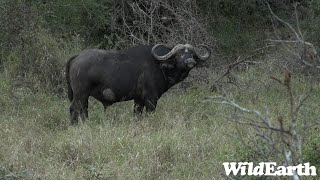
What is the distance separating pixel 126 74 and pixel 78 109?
916 mm

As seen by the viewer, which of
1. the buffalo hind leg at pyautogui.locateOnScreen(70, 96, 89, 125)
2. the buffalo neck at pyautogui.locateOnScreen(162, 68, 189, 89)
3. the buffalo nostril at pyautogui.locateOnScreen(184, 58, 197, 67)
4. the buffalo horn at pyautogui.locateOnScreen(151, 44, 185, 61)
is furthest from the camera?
the buffalo neck at pyautogui.locateOnScreen(162, 68, 189, 89)

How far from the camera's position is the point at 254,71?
13008 mm

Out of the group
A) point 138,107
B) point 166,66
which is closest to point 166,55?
point 166,66

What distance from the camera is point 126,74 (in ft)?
31.4

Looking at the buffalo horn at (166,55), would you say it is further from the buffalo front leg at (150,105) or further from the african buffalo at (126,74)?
the buffalo front leg at (150,105)

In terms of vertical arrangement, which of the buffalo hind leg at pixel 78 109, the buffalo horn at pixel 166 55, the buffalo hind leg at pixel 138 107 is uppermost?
the buffalo horn at pixel 166 55

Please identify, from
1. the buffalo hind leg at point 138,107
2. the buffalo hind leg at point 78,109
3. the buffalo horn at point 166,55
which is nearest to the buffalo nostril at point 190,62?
the buffalo horn at point 166,55

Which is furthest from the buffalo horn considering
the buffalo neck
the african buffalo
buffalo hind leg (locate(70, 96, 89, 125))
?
buffalo hind leg (locate(70, 96, 89, 125))

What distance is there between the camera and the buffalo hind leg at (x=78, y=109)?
30.7ft

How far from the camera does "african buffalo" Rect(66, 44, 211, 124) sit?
9.37 metres

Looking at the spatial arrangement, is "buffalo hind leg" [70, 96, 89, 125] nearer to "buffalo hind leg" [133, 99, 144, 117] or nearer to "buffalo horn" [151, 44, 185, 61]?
"buffalo hind leg" [133, 99, 144, 117]

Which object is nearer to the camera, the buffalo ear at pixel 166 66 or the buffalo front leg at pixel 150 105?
the buffalo front leg at pixel 150 105

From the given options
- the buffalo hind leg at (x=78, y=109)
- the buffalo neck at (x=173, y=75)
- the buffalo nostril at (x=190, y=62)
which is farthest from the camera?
the buffalo neck at (x=173, y=75)

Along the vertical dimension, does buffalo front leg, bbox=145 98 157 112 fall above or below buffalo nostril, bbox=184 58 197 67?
below
